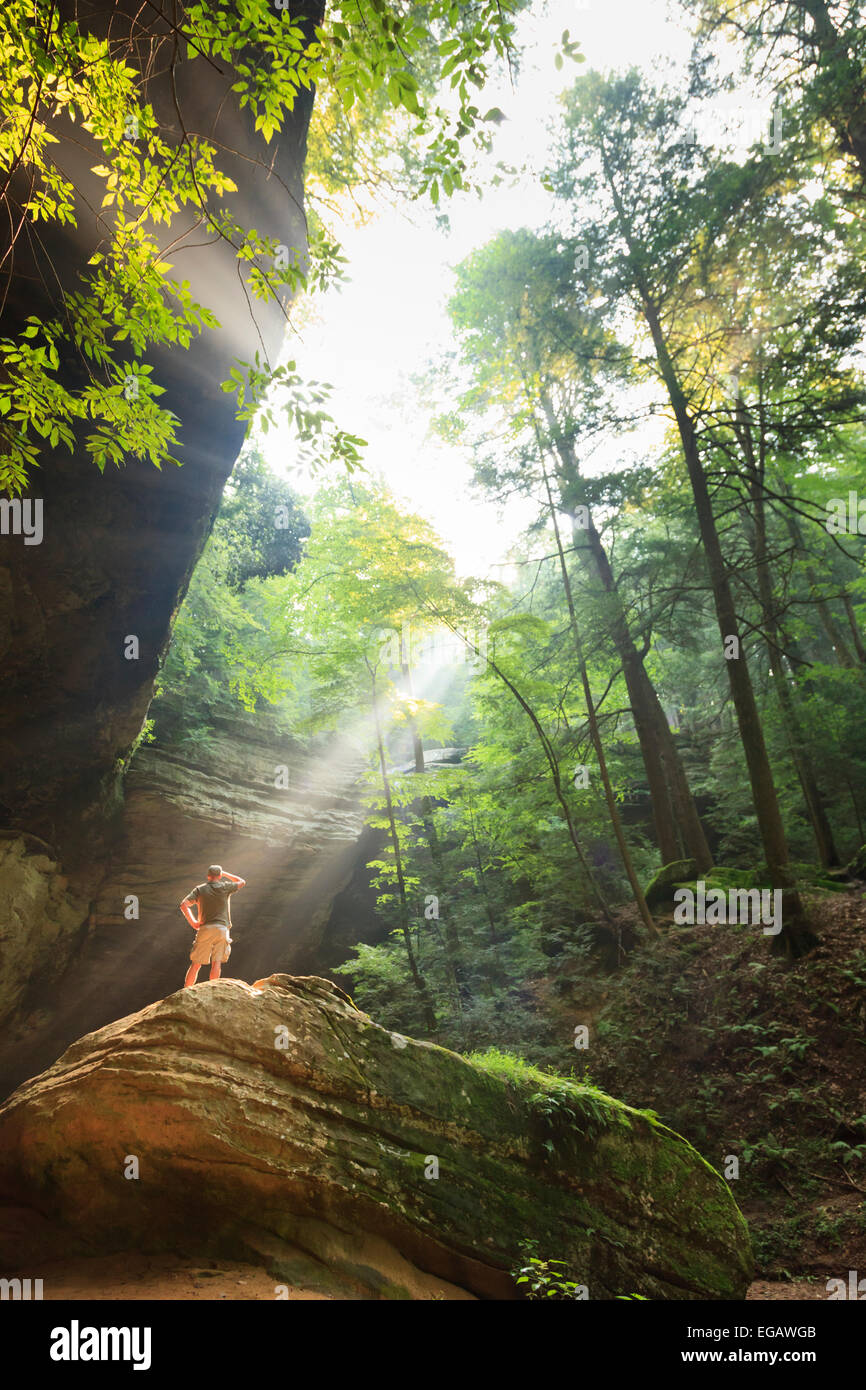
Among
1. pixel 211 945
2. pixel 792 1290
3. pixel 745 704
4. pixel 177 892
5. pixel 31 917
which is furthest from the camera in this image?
pixel 177 892

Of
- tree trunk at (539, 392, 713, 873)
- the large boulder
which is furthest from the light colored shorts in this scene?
tree trunk at (539, 392, 713, 873)

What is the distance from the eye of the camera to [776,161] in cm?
805

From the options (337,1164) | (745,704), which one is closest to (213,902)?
(337,1164)

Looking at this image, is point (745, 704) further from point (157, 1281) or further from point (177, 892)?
point (177, 892)

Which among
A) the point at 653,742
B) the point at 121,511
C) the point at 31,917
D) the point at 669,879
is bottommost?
the point at 31,917

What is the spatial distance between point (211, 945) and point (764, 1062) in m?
A: 7.09

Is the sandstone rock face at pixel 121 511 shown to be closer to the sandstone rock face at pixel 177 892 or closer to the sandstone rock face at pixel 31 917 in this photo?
the sandstone rock face at pixel 31 917

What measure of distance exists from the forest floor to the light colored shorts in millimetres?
5740

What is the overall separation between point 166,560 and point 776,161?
420 inches

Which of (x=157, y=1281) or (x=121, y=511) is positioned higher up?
(x=121, y=511)

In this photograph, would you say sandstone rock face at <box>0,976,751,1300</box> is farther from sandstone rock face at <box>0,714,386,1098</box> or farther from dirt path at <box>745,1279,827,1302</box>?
sandstone rock face at <box>0,714,386,1098</box>

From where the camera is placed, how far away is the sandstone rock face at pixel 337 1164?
4.02 metres

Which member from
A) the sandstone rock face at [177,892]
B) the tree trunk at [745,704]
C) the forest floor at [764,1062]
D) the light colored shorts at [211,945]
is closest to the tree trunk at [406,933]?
the forest floor at [764,1062]

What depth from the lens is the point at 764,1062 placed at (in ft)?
23.6
